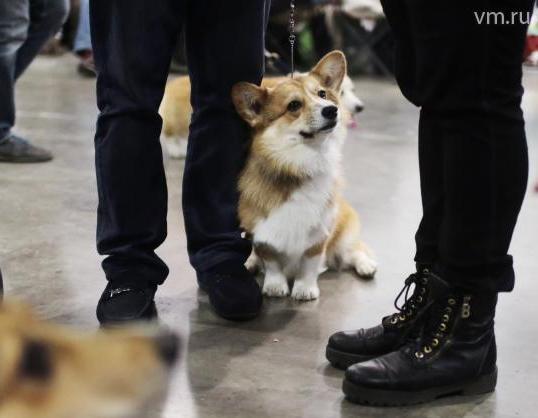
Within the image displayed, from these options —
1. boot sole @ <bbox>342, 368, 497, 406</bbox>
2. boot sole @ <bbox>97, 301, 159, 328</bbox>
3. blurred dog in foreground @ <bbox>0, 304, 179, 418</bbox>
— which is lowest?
boot sole @ <bbox>97, 301, 159, 328</bbox>

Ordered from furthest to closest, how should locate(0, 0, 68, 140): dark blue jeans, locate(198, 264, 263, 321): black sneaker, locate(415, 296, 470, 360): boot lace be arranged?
→ locate(0, 0, 68, 140): dark blue jeans → locate(198, 264, 263, 321): black sneaker → locate(415, 296, 470, 360): boot lace

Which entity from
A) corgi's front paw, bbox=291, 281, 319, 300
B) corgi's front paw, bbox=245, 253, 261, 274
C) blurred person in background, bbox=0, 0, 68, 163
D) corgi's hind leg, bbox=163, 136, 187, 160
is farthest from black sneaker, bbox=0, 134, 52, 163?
corgi's front paw, bbox=291, 281, 319, 300

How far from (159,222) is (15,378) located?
1.39 metres

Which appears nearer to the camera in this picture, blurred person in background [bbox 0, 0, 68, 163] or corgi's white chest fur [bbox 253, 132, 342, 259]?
corgi's white chest fur [bbox 253, 132, 342, 259]

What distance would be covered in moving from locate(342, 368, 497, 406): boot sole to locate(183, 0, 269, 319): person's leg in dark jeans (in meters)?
0.44

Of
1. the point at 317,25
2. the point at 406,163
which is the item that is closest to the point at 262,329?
the point at 406,163

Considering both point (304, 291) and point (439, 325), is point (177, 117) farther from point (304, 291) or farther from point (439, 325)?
point (439, 325)

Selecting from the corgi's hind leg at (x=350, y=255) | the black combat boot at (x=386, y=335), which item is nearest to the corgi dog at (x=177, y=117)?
the corgi's hind leg at (x=350, y=255)

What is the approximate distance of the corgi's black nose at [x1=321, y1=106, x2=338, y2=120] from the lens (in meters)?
2.15

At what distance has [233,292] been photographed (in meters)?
2.04

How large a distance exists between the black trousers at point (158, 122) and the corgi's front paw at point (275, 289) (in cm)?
14

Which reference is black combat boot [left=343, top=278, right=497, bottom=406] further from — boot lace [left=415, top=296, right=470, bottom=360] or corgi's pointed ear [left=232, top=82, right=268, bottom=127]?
corgi's pointed ear [left=232, top=82, right=268, bottom=127]

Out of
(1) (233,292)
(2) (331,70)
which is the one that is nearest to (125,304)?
(1) (233,292)

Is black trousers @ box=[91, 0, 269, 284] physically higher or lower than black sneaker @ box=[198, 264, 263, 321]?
higher
